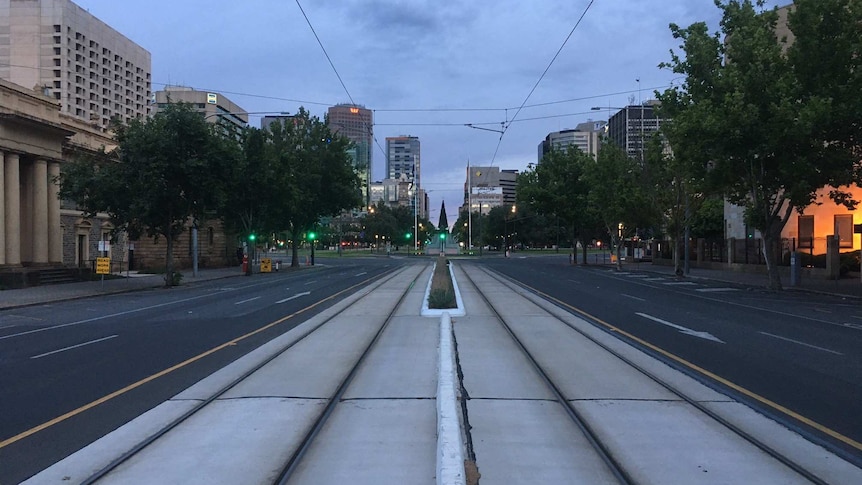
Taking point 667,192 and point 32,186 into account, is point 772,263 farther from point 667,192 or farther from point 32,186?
point 32,186

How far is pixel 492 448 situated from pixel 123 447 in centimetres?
350

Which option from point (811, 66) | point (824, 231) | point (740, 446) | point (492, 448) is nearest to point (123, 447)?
point (492, 448)

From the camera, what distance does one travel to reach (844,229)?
42.1m

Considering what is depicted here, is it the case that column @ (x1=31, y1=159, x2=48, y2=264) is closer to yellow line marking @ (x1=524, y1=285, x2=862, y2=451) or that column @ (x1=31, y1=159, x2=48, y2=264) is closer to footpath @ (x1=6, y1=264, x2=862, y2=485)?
footpath @ (x1=6, y1=264, x2=862, y2=485)

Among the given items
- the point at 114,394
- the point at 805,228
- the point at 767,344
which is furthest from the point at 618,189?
the point at 114,394

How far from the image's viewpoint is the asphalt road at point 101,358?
23.5ft

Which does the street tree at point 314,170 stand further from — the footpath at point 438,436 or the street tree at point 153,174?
the footpath at point 438,436

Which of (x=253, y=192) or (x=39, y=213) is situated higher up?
(x=253, y=192)

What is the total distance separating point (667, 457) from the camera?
19.8 ft

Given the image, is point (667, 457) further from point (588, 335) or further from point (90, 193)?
point (90, 193)

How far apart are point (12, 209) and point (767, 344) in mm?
34127

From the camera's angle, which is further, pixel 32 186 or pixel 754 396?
pixel 32 186

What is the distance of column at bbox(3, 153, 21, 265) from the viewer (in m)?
33.2

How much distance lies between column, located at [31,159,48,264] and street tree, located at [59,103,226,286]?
2.91 m
